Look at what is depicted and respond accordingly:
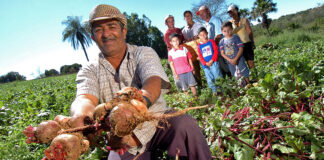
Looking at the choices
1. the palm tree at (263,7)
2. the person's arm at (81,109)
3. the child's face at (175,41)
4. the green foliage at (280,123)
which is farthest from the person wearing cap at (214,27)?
the palm tree at (263,7)

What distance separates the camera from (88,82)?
66.6 inches

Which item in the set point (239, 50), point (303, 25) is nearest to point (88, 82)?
point (239, 50)

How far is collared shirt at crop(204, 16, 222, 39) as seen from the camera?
4.45 m

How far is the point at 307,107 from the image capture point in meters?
2.23

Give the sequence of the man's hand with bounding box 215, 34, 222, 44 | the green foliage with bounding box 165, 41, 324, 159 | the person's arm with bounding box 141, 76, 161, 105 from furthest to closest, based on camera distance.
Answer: the man's hand with bounding box 215, 34, 222, 44 → the green foliage with bounding box 165, 41, 324, 159 → the person's arm with bounding box 141, 76, 161, 105

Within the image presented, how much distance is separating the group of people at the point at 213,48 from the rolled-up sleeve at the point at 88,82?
8.85 ft

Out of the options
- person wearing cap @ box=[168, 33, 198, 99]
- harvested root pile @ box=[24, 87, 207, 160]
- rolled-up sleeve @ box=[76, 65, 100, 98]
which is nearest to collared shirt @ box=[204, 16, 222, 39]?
person wearing cap @ box=[168, 33, 198, 99]

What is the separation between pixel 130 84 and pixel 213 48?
9.60ft

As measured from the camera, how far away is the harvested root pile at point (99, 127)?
958 mm

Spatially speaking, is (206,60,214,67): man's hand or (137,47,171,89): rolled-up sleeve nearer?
(137,47,171,89): rolled-up sleeve

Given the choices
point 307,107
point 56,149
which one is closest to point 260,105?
point 307,107

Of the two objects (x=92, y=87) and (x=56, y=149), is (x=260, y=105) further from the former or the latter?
(x=56, y=149)

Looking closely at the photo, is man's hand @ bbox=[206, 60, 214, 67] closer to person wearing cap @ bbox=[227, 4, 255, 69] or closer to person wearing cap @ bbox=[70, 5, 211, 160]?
person wearing cap @ bbox=[227, 4, 255, 69]

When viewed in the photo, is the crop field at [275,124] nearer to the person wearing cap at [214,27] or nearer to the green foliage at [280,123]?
the green foliage at [280,123]
